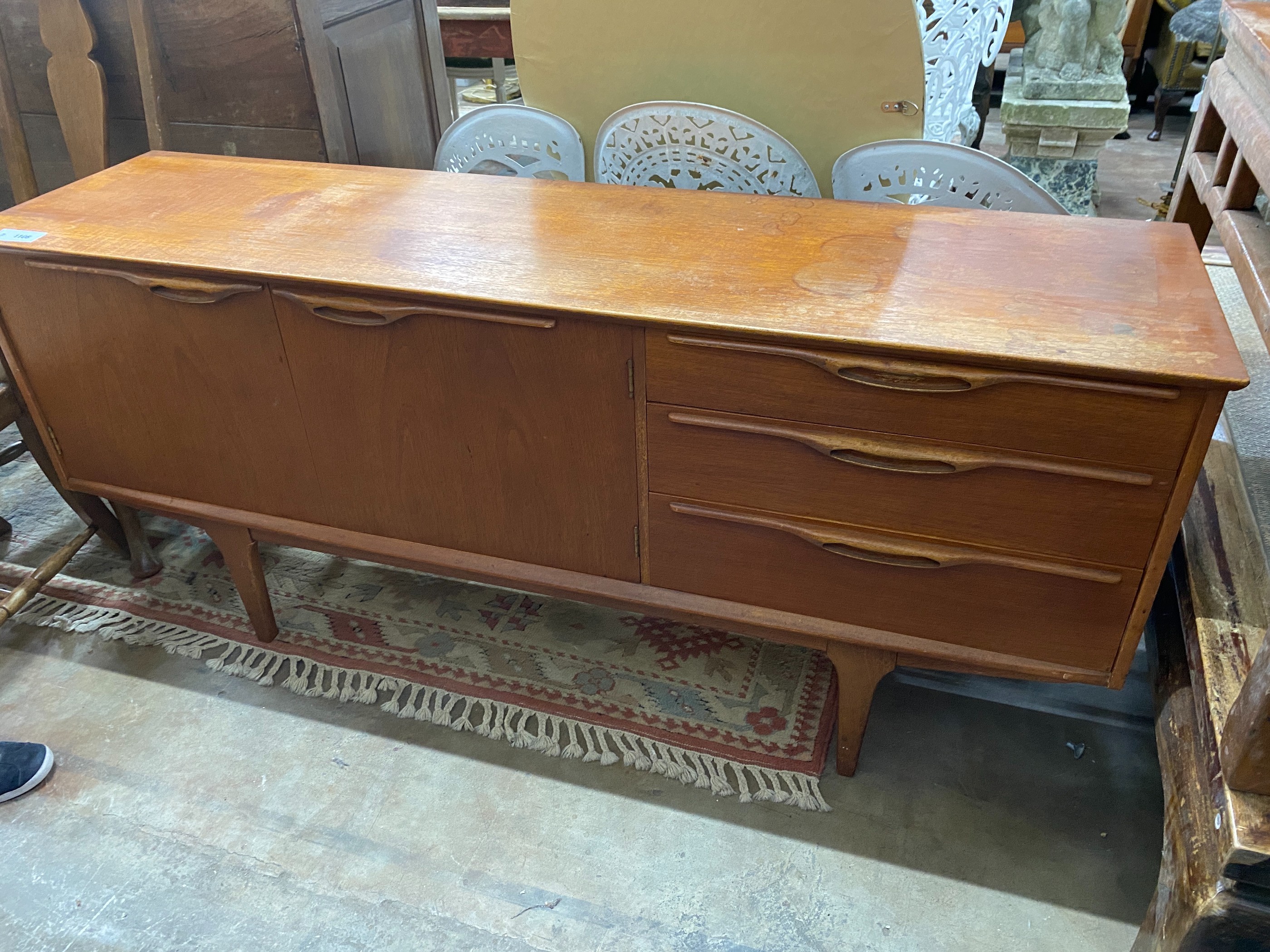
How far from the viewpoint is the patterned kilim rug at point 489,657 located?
1.47 metres

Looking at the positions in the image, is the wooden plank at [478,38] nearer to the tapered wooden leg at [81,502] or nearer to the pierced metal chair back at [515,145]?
the pierced metal chair back at [515,145]

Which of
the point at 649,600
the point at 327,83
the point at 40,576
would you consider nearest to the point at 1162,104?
→ the point at 327,83

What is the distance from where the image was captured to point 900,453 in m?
1.06

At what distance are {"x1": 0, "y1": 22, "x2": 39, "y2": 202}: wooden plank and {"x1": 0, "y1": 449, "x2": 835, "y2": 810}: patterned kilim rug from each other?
72 cm

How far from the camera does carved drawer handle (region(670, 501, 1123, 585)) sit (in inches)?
42.4

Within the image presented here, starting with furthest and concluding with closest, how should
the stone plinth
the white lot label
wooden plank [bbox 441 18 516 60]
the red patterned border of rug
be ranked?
1. wooden plank [bbox 441 18 516 60]
2. the stone plinth
3. the red patterned border of rug
4. the white lot label

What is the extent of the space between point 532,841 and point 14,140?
68.4 inches

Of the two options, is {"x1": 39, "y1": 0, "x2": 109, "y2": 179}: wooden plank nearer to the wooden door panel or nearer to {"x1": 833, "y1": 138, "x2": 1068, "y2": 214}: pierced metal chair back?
the wooden door panel

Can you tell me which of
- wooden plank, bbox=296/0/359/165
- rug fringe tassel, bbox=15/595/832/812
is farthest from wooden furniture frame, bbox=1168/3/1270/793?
wooden plank, bbox=296/0/359/165

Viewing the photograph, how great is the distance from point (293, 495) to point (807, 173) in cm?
95

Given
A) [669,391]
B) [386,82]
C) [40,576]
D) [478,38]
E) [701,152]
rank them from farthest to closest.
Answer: [478,38], [386,82], [40,576], [701,152], [669,391]

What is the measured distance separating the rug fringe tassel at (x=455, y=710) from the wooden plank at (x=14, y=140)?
854 mm

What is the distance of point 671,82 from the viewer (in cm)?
154

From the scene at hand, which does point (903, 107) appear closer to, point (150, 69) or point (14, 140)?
point (150, 69)
